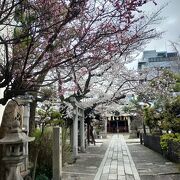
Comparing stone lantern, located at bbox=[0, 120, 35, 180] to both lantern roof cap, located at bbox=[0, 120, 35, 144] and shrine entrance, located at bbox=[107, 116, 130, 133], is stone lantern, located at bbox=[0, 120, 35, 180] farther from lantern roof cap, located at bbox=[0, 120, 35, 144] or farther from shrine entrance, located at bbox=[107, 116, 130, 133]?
shrine entrance, located at bbox=[107, 116, 130, 133]

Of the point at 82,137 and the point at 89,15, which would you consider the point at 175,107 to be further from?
the point at 89,15

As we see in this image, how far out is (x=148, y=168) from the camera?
348 inches

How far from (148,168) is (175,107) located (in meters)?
3.86

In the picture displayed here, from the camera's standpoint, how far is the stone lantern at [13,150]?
A: 4.39 meters

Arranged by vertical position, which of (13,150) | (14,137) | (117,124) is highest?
(117,124)

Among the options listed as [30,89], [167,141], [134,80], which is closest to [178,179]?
[167,141]

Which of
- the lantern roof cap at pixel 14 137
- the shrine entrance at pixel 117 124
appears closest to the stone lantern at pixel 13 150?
the lantern roof cap at pixel 14 137

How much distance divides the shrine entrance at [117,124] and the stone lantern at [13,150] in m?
39.1

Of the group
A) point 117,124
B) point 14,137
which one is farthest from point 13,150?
point 117,124

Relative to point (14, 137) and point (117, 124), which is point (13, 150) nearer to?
point (14, 137)

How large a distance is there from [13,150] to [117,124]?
4018cm

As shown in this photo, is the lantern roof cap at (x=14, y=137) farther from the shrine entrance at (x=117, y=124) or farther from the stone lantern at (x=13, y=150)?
the shrine entrance at (x=117, y=124)

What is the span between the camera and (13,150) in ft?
15.0

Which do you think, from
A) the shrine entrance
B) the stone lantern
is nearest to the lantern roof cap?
the stone lantern
